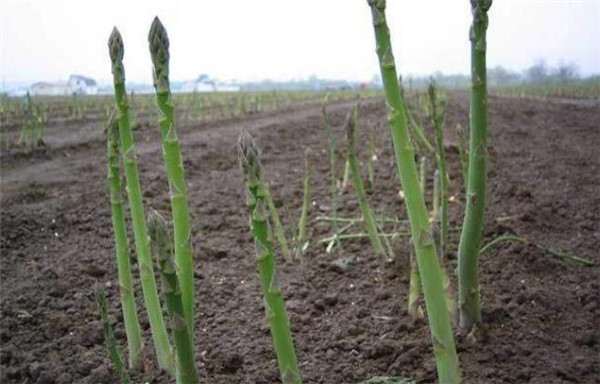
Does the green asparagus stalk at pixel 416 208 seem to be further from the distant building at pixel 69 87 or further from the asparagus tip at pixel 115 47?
the distant building at pixel 69 87

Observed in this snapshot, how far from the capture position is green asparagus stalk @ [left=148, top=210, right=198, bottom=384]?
1403 mm

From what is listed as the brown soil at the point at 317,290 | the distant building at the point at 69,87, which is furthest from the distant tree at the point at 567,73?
the distant building at the point at 69,87

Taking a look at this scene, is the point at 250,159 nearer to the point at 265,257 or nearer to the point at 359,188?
the point at 265,257

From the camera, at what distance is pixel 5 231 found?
415cm

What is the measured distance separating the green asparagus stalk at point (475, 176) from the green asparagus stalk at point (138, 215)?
1143 millimetres

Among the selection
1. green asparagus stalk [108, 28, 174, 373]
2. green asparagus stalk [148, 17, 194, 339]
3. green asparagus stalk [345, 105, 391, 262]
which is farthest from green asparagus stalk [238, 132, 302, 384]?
green asparagus stalk [345, 105, 391, 262]

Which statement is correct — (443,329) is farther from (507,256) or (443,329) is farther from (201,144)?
(201,144)

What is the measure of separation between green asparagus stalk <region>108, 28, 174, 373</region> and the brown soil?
14 cm

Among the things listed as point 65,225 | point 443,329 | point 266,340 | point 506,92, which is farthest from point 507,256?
point 506,92

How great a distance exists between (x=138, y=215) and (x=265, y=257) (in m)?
0.89

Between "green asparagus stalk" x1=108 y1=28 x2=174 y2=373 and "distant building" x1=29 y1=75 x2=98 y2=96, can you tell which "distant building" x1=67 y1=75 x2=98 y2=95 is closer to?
"distant building" x1=29 y1=75 x2=98 y2=96

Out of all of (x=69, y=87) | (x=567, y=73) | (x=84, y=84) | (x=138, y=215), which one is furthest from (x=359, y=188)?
(x=84, y=84)

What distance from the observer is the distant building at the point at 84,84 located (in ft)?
82.1

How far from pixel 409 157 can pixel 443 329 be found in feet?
1.56
